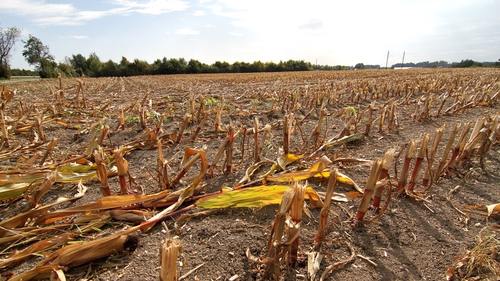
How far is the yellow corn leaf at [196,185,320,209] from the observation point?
1996 mm

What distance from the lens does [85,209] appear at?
6.15ft

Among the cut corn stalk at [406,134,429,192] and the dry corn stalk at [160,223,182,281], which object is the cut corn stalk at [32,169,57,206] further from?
the cut corn stalk at [406,134,429,192]

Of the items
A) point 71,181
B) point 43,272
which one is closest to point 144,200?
point 43,272

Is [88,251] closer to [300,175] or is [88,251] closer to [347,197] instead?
[300,175]

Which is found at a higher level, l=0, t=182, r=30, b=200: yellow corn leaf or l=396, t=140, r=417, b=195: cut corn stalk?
l=396, t=140, r=417, b=195: cut corn stalk

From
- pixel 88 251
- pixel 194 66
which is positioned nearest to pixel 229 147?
pixel 88 251

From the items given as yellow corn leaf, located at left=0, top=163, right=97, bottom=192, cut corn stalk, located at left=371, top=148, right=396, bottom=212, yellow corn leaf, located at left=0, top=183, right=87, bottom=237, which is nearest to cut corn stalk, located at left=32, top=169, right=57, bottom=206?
yellow corn leaf, located at left=0, top=183, right=87, bottom=237

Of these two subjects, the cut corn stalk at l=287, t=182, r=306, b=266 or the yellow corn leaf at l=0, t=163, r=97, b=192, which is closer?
the cut corn stalk at l=287, t=182, r=306, b=266

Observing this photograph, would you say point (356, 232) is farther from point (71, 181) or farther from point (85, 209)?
point (71, 181)

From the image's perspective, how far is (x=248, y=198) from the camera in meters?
2.02

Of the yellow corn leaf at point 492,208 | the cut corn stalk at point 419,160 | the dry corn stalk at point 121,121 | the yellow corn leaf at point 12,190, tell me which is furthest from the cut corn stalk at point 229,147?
the dry corn stalk at point 121,121

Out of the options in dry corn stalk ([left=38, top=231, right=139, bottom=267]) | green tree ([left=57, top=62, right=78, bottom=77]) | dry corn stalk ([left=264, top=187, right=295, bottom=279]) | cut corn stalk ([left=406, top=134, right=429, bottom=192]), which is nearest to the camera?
dry corn stalk ([left=264, top=187, right=295, bottom=279])

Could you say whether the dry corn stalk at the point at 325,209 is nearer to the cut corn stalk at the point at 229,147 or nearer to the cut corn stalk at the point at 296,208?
the cut corn stalk at the point at 296,208

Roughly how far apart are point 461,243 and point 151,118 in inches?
213
